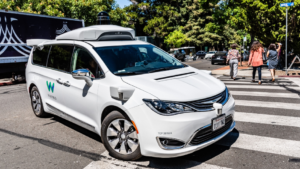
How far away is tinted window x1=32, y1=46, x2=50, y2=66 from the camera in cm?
571

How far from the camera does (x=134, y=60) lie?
177 inches

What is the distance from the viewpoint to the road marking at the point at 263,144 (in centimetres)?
396

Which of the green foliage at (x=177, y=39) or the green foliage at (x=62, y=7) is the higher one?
the green foliage at (x=62, y=7)

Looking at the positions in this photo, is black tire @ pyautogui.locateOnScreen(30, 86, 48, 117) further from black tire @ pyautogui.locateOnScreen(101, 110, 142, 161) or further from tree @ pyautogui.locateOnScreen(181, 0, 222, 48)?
tree @ pyautogui.locateOnScreen(181, 0, 222, 48)

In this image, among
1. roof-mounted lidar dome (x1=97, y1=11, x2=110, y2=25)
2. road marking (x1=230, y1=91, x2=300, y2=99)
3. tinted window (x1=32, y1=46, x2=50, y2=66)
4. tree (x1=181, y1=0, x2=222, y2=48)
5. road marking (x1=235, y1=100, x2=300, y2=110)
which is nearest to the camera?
tinted window (x1=32, y1=46, x2=50, y2=66)

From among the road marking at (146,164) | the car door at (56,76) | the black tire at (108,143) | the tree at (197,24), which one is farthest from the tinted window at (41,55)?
the tree at (197,24)

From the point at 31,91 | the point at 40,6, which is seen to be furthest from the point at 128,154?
the point at 40,6

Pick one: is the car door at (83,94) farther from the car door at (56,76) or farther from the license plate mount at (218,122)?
the license plate mount at (218,122)

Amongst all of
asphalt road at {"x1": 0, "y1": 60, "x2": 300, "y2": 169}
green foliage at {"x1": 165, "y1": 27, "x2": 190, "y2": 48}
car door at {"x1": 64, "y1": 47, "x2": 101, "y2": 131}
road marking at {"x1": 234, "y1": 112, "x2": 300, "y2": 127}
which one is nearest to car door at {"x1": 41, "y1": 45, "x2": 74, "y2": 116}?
car door at {"x1": 64, "y1": 47, "x2": 101, "y2": 131}

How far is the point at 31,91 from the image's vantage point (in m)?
6.23

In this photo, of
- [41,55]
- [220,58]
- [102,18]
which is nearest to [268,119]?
[41,55]

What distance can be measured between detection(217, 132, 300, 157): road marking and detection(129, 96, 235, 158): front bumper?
1061 millimetres

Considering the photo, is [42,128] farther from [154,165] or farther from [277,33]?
[277,33]

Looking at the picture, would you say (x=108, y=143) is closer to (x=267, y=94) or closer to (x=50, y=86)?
(x=50, y=86)
